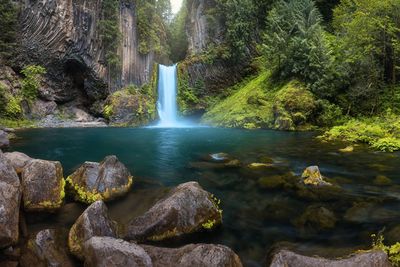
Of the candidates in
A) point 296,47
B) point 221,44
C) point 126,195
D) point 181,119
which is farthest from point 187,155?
point 221,44

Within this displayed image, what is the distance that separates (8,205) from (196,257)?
11.3 feet

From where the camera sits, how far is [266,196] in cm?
858

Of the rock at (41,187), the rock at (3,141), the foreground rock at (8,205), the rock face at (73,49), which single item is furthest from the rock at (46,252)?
the rock face at (73,49)

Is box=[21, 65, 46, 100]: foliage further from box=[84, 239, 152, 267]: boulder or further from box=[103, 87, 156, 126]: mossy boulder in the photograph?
box=[84, 239, 152, 267]: boulder

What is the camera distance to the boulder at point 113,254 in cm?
456

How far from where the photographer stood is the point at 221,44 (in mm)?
36969

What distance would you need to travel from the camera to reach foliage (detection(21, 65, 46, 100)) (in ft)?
92.6

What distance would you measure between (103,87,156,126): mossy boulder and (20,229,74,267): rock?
81.6 ft

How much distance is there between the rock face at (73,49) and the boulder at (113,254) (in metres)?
28.3

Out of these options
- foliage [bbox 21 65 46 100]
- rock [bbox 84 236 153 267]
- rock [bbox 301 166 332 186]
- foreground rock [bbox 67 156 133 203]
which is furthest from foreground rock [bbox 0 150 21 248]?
foliage [bbox 21 65 46 100]

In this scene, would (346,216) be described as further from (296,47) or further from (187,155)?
(296,47)

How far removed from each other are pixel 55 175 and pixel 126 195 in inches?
68.4

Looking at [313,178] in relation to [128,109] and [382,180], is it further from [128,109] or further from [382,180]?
[128,109]

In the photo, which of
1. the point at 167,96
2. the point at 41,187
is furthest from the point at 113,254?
the point at 167,96
